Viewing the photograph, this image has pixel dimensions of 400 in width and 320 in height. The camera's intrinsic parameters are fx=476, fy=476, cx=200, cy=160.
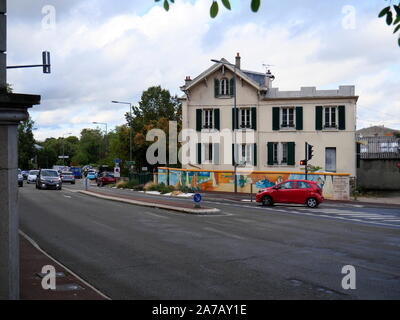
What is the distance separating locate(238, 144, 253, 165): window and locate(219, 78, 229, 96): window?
479 centimetres

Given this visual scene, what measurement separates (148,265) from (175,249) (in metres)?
2.03

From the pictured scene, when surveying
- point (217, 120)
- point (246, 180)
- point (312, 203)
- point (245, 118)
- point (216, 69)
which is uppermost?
point (216, 69)

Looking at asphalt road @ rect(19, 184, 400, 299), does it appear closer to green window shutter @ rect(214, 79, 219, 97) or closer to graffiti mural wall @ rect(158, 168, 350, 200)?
graffiti mural wall @ rect(158, 168, 350, 200)

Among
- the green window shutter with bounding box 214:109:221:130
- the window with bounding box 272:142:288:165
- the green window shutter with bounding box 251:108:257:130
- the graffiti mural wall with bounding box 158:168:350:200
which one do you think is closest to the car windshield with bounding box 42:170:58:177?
the graffiti mural wall with bounding box 158:168:350:200

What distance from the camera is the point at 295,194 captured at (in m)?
26.3

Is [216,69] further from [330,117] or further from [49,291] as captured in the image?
[49,291]

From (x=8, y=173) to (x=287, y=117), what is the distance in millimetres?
35768

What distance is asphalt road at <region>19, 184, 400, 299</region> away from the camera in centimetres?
796

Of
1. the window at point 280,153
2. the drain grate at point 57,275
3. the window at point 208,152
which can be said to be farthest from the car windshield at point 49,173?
the drain grate at point 57,275

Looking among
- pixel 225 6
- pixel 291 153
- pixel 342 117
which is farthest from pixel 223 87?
pixel 225 6

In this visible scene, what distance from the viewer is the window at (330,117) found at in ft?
127

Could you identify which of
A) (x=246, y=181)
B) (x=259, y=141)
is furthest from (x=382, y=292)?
(x=259, y=141)

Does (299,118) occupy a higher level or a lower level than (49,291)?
higher

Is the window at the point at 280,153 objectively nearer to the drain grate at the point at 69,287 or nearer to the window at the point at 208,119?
the window at the point at 208,119
